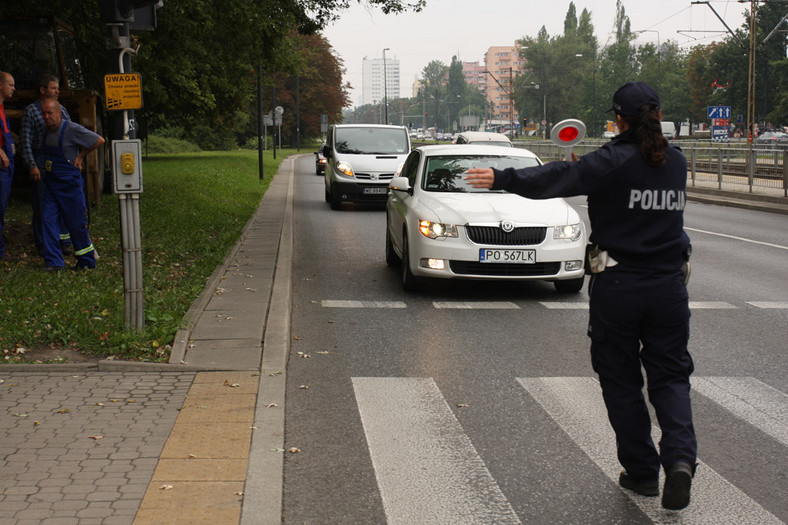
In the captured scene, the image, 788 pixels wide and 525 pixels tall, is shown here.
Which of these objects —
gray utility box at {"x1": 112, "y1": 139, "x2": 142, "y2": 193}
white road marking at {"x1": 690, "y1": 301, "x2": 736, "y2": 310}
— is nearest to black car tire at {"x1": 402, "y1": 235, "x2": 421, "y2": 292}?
white road marking at {"x1": 690, "y1": 301, "x2": 736, "y2": 310}

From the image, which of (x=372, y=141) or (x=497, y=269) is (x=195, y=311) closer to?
(x=497, y=269)

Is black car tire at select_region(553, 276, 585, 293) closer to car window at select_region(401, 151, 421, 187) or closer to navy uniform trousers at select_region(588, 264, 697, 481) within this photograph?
car window at select_region(401, 151, 421, 187)

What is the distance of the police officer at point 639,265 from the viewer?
4266 millimetres

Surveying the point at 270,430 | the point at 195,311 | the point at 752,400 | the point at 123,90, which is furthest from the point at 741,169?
the point at 270,430

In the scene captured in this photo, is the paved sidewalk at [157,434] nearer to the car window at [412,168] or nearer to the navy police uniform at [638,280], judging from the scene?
the navy police uniform at [638,280]

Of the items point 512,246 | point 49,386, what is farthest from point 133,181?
point 512,246

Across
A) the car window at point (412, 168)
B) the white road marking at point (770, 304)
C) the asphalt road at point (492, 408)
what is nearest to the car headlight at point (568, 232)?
the asphalt road at point (492, 408)

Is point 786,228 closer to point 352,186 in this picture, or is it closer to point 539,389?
point 352,186

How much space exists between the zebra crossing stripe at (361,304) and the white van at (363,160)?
39.8 feet

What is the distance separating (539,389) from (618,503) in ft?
6.69

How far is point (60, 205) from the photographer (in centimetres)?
1012

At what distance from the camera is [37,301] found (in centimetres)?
839

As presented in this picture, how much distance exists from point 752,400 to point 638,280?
2.32m

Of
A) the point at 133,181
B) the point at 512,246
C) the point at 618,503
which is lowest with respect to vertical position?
the point at 618,503
